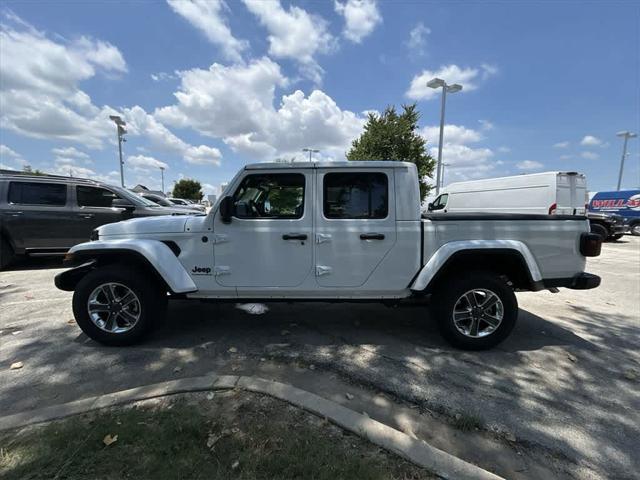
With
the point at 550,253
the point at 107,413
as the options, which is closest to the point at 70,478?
the point at 107,413

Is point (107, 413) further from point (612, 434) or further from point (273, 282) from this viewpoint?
point (612, 434)

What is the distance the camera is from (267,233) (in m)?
3.54

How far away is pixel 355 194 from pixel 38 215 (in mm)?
6796

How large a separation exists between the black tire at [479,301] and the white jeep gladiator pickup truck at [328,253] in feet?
0.03

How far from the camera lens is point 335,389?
283 centimetres

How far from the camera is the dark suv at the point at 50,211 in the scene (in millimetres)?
6840

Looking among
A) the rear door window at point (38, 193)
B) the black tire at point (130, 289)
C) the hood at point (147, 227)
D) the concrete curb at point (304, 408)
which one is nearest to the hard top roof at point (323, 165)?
the hood at point (147, 227)

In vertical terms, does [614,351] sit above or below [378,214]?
below

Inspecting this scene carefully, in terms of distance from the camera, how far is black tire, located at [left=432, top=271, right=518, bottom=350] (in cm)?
349

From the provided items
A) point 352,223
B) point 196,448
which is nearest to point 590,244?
point 352,223

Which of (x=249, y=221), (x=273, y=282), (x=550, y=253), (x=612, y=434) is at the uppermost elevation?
(x=249, y=221)

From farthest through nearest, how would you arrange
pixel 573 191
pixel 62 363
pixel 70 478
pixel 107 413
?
pixel 573 191
pixel 62 363
pixel 107 413
pixel 70 478

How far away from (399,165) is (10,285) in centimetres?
671

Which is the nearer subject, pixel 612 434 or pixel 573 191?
pixel 612 434
